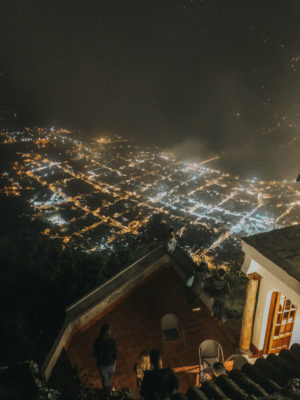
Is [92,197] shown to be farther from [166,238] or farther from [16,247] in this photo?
[166,238]

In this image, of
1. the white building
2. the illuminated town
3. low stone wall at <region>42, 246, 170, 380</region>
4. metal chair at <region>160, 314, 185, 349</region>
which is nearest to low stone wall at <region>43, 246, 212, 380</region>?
low stone wall at <region>42, 246, 170, 380</region>

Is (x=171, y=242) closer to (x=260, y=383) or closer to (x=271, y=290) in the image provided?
(x=271, y=290)

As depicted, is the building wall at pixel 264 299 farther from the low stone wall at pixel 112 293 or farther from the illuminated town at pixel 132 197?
the illuminated town at pixel 132 197

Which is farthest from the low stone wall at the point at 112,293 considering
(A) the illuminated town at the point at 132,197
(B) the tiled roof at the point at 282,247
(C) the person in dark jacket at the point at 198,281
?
(A) the illuminated town at the point at 132,197

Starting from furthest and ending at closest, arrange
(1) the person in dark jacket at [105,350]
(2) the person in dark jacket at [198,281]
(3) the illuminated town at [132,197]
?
(3) the illuminated town at [132,197]
(2) the person in dark jacket at [198,281]
(1) the person in dark jacket at [105,350]

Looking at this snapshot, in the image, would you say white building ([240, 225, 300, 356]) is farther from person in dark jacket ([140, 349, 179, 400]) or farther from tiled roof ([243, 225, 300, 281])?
person in dark jacket ([140, 349, 179, 400])

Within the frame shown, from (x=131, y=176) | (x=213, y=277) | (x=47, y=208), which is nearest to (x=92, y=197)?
(x=47, y=208)

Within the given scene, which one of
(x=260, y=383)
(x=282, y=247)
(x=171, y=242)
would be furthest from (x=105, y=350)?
(x=171, y=242)
